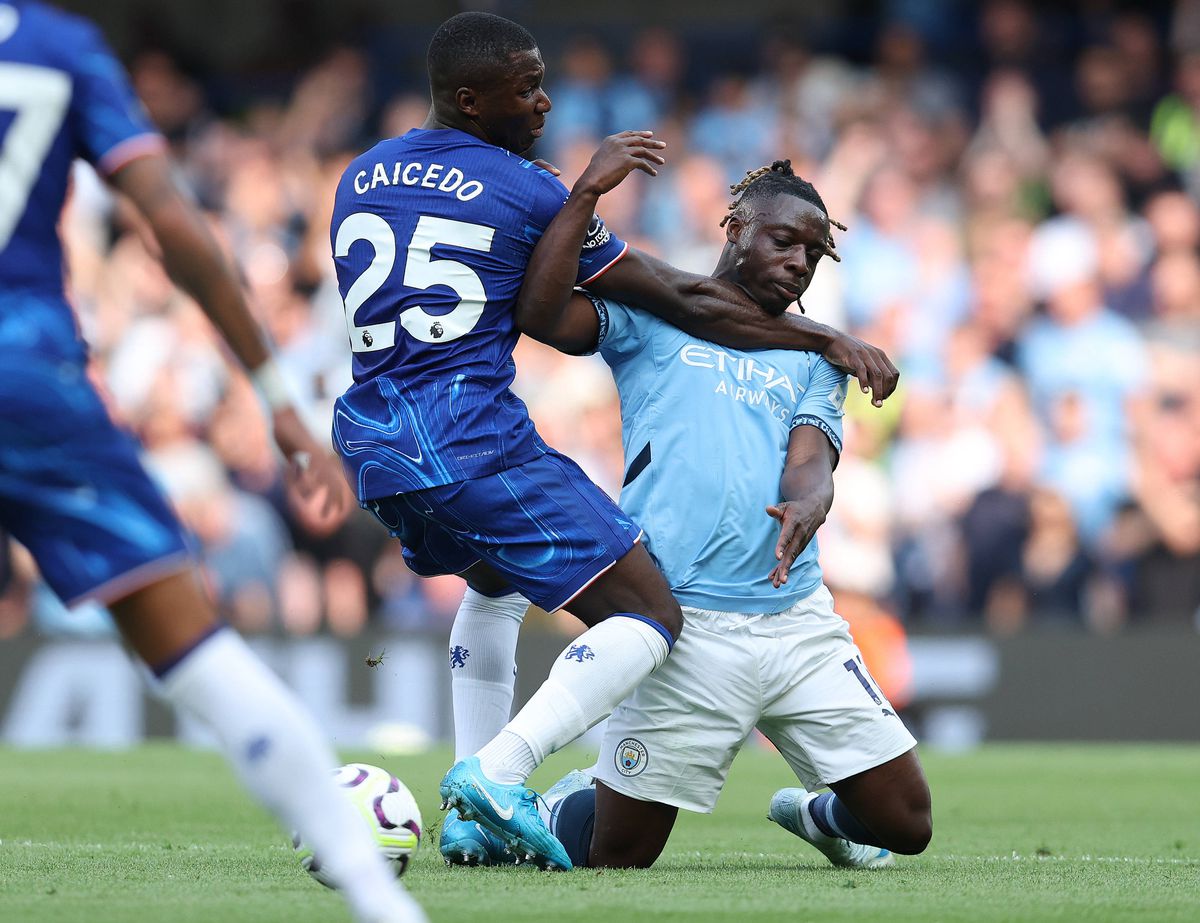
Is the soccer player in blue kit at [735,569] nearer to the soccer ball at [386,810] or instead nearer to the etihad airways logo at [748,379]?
the etihad airways logo at [748,379]

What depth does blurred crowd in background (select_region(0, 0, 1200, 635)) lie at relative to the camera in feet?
39.2

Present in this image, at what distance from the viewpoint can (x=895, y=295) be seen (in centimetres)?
1377

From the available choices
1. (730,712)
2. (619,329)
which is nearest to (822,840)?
(730,712)

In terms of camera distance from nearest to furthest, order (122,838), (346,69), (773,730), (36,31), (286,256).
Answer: (36,31), (773,730), (122,838), (286,256), (346,69)

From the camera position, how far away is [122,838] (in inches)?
243

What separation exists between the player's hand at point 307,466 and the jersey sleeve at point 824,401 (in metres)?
2.22

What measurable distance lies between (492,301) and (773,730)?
59.8 inches

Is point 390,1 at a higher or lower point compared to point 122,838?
higher

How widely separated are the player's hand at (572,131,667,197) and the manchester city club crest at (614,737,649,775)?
155cm

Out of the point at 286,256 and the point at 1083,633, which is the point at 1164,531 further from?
the point at 286,256

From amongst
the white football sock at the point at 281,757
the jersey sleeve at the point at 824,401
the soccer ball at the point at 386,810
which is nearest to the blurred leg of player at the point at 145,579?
the white football sock at the point at 281,757

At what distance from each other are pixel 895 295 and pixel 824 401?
8336 mm

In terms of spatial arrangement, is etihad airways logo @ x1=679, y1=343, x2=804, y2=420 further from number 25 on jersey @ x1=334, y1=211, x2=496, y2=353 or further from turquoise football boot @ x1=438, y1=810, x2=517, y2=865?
turquoise football boot @ x1=438, y1=810, x2=517, y2=865

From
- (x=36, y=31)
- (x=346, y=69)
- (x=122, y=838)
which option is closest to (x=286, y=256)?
(x=346, y=69)
